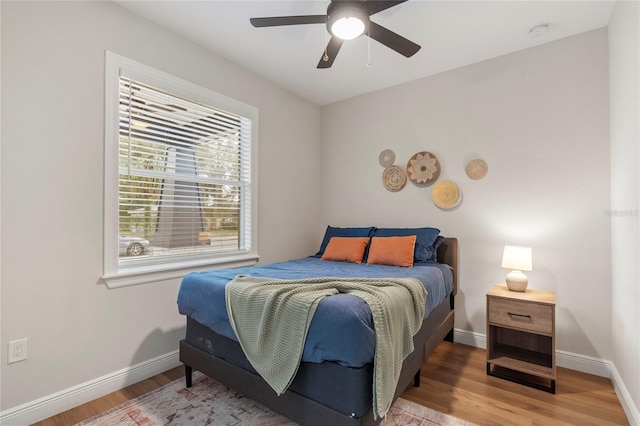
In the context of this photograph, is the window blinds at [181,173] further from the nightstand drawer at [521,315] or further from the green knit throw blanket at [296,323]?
the nightstand drawer at [521,315]

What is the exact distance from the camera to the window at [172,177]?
7.30 ft

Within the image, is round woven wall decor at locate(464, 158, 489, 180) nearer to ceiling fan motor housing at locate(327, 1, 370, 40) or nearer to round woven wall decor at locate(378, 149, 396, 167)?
round woven wall decor at locate(378, 149, 396, 167)

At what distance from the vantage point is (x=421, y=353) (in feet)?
6.81

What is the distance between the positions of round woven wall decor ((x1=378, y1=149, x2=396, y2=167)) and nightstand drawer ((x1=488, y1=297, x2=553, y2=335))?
1784 millimetres

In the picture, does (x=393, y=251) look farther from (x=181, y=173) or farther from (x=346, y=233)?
(x=181, y=173)

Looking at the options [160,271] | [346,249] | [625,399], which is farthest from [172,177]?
[625,399]

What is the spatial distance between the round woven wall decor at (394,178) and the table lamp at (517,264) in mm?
1282

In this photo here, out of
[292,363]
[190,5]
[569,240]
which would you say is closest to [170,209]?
[190,5]

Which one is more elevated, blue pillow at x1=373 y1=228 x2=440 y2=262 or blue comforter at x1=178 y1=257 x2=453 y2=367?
blue pillow at x1=373 y1=228 x2=440 y2=262

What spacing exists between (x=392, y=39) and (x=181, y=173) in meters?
1.95

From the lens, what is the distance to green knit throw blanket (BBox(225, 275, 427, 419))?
148cm

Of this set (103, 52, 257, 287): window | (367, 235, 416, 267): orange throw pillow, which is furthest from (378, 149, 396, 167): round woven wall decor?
(103, 52, 257, 287): window

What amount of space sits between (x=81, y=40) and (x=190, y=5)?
76 centimetres

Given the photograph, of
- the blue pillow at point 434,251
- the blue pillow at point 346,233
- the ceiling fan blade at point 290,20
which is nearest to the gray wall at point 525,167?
→ the blue pillow at point 434,251
